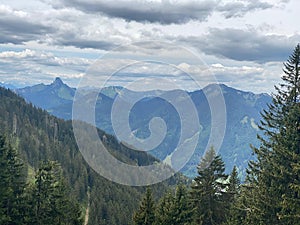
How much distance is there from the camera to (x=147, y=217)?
32156 millimetres

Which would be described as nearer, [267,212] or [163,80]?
[267,212]

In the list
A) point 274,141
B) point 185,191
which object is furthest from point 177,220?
point 274,141

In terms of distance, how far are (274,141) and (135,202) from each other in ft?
422

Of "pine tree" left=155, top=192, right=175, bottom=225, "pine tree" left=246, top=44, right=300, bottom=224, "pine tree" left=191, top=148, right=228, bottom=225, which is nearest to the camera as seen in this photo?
"pine tree" left=246, top=44, right=300, bottom=224

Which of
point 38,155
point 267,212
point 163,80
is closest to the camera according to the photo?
point 267,212

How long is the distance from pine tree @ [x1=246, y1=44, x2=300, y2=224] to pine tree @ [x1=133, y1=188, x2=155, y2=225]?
865cm

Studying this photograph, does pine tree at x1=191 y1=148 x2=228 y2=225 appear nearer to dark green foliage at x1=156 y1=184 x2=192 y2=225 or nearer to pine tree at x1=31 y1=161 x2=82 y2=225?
dark green foliage at x1=156 y1=184 x2=192 y2=225

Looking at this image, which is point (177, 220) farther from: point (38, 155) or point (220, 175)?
point (38, 155)

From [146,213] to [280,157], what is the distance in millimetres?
12654

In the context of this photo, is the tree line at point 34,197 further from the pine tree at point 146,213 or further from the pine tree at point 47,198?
the pine tree at point 146,213

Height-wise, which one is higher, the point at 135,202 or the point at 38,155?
the point at 38,155

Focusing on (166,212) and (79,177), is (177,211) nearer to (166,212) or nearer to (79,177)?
(166,212)

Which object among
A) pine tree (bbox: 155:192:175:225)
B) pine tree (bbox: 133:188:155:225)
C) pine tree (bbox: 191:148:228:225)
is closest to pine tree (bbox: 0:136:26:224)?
pine tree (bbox: 133:188:155:225)

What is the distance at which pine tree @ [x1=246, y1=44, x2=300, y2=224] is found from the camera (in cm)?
2562
